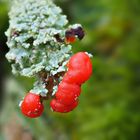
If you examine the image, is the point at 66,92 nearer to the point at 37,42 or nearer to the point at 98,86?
the point at 37,42

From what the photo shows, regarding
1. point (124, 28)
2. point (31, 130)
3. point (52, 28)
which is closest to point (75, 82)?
point (52, 28)

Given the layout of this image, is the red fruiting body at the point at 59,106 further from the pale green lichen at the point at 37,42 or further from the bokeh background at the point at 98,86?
the bokeh background at the point at 98,86

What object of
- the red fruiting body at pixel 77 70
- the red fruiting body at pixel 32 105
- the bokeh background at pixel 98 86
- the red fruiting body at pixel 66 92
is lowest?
the bokeh background at pixel 98 86

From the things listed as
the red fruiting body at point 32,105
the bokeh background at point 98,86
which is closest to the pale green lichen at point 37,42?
the red fruiting body at point 32,105

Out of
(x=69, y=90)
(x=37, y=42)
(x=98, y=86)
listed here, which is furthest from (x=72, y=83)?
(x=98, y=86)

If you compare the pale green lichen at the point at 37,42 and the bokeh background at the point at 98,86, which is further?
the bokeh background at the point at 98,86

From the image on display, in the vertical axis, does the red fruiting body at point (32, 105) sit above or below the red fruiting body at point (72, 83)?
below
